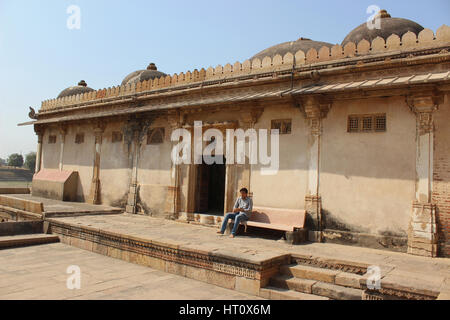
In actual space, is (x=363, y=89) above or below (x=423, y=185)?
above

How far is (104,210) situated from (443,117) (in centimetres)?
982

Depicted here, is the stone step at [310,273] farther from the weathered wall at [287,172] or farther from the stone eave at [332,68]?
the stone eave at [332,68]

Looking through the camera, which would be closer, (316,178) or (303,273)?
(303,273)

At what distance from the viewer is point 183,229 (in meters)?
9.12

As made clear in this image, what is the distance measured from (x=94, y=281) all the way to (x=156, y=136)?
617 centimetres

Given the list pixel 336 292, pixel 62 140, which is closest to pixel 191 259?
pixel 336 292

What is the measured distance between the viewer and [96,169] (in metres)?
13.3

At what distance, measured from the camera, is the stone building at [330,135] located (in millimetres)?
6750

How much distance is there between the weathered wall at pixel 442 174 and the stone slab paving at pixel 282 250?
461 mm

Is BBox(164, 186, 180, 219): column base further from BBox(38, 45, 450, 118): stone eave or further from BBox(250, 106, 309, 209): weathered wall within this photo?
BBox(38, 45, 450, 118): stone eave

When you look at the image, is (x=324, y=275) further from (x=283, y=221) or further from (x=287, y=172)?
(x=287, y=172)
